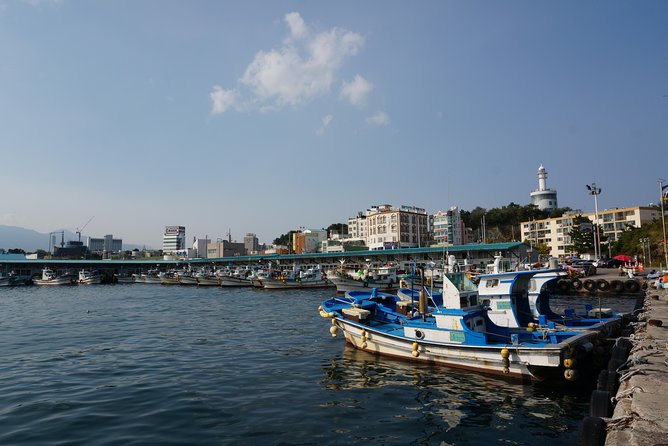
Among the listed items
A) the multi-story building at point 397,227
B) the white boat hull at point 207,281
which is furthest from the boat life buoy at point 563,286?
the multi-story building at point 397,227

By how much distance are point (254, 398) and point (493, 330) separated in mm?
10974

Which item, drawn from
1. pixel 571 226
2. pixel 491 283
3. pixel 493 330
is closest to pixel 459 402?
pixel 493 330

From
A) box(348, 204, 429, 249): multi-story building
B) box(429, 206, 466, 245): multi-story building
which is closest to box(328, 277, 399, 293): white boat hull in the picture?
box(348, 204, 429, 249): multi-story building

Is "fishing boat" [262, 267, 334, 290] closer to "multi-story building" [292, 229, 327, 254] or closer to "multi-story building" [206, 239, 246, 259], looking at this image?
"multi-story building" [292, 229, 327, 254]

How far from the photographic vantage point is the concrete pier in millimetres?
7711

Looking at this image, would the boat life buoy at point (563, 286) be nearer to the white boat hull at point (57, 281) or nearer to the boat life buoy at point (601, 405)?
the boat life buoy at point (601, 405)

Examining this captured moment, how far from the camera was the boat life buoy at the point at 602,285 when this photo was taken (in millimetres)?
44625

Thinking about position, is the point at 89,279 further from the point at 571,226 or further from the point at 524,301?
the point at 571,226

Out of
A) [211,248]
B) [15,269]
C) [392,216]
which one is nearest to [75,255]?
[15,269]

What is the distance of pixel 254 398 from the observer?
13867 mm

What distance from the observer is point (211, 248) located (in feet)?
614

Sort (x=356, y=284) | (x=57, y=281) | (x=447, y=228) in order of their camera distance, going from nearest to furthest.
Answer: (x=356, y=284) < (x=57, y=281) < (x=447, y=228)

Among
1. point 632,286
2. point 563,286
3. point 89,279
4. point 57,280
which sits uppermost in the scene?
point 632,286

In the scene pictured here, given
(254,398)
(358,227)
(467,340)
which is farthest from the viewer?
(358,227)
